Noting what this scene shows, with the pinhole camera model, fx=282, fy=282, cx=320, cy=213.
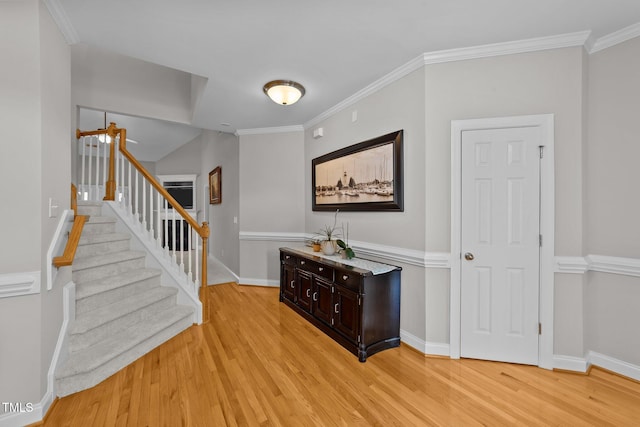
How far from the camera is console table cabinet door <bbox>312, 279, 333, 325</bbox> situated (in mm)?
2900

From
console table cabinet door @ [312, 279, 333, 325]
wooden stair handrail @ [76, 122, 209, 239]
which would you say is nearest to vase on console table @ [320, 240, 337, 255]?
console table cabinet door @ [312, 279, 333, 325]

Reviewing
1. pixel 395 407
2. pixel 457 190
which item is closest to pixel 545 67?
pixel 457 190

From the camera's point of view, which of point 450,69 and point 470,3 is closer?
point 470,3

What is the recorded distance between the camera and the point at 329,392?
2.01m

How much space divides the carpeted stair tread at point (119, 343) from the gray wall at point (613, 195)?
379 centimetres

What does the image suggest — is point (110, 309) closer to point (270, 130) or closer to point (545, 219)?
point (270, 130)

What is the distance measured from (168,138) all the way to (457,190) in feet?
21.8

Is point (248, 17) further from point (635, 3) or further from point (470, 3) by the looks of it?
point (635, 3)

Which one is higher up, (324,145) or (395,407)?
(324,145)

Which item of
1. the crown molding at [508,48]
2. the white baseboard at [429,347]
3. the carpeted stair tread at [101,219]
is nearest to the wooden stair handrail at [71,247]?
the carpeted stair tread at [101,219]

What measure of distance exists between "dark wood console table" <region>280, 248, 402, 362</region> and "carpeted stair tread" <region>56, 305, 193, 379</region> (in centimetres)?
146

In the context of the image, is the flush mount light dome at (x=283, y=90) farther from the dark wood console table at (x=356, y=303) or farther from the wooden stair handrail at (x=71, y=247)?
the wooden stair handrail at (x=71, y=247)

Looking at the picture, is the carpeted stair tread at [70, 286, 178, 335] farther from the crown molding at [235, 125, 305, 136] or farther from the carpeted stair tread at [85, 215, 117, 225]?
the crown molding at [235, 125, 305, 136]

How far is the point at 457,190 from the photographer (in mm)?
2449
